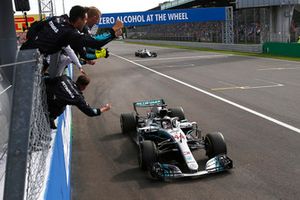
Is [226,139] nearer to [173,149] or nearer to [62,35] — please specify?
[173,149]

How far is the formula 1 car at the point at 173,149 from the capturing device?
625 cm

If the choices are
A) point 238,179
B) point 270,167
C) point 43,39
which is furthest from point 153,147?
point 43,39

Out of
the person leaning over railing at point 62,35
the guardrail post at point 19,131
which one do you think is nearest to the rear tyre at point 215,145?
the person leaning over railing at point 62,35

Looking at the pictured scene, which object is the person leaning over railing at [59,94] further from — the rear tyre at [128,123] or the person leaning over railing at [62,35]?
the rear tyre at [128,123]

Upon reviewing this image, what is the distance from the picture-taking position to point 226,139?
8359 millimetres

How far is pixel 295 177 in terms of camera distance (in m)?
6.08

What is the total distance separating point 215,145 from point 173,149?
68 cm

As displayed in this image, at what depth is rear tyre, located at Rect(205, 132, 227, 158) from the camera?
6855mm

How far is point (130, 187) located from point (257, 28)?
41.5m

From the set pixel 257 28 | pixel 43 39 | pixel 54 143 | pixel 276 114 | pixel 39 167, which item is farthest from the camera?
pixel 257 28

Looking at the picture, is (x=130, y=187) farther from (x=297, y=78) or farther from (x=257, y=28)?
(x=257, y=28)

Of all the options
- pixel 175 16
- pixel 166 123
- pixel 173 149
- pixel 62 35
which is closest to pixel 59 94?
pixel 62 35

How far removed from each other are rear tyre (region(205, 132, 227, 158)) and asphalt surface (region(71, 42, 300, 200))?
268 mm

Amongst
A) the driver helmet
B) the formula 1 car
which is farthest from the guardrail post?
the driver helmet
